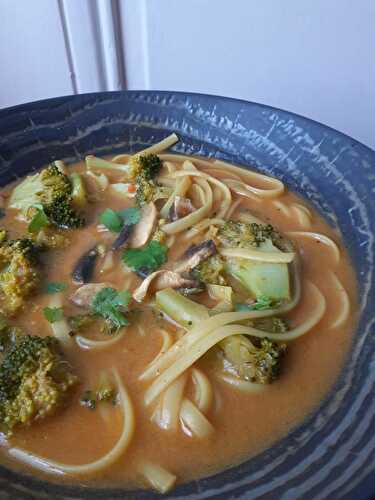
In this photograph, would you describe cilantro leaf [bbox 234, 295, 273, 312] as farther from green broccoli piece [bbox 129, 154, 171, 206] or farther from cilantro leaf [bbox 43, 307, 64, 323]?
green broccoli piece [bbox 129, 154, 171, 206]

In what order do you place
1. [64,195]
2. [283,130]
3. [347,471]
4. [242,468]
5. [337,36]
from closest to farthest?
[347,471]
[242,468]
[64,195]
[283,130]
[337,36]

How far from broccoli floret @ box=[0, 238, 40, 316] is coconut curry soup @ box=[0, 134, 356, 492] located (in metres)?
0.01

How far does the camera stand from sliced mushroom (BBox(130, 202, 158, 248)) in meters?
3.10

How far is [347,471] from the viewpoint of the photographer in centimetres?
182

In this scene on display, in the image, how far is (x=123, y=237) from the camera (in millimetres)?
3113

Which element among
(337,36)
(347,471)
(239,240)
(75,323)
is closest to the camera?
(347,471)

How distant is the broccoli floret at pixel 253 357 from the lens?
2.29 meters

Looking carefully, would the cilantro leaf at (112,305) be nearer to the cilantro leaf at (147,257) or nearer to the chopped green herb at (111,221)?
the cilantro leaf at (147,257)

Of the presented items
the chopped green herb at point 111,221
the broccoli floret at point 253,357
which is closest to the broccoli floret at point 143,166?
the chopped green herb at point 111,221

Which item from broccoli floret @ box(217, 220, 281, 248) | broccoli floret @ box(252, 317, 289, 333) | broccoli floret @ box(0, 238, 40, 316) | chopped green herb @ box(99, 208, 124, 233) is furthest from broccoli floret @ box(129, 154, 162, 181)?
broccoli floret @ box(252, 317, 289, 333)

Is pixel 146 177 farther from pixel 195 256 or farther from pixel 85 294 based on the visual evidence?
pixel 85 294

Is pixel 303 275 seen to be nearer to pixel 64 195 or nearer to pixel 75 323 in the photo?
pixel 75 323

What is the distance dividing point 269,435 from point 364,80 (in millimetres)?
3196

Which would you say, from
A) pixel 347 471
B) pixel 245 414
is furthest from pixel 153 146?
pixel 347 471
